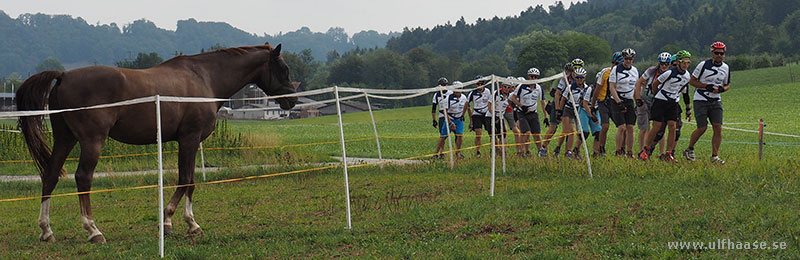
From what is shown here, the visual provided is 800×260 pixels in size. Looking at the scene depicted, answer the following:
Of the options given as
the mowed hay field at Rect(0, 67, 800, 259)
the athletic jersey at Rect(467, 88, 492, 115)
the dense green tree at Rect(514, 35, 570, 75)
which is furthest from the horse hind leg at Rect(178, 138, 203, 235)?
the dense green tree at Rect(514, 35, 570, 75)

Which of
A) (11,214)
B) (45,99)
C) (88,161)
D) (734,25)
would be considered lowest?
(11,214)

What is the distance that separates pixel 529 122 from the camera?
15.2m

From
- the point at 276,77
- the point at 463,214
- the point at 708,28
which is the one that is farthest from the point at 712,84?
the point at 708,28

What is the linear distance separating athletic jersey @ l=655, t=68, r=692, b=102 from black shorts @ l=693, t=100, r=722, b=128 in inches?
15.4

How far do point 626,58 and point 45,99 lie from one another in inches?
362

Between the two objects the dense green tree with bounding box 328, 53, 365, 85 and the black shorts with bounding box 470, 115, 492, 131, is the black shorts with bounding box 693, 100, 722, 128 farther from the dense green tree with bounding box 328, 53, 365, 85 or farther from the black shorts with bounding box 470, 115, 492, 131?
the dense green tree with bounding box 328, 53, 365, 85

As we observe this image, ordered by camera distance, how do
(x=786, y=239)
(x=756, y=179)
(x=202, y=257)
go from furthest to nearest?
1. (x=756, y=179)
2. (x=202, y=257)
3. (x=786, y=239)

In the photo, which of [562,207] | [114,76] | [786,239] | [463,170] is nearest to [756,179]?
[562,207]

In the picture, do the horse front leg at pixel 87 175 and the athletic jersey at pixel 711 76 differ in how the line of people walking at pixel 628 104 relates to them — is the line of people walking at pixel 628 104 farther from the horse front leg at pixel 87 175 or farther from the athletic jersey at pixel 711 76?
the horse front leg at pixel 87 175

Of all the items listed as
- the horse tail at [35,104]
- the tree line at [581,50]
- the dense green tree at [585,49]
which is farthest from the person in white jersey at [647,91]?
the dense green tree at [585,49]

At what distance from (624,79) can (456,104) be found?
15.3 ft

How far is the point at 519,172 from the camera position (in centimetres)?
1232

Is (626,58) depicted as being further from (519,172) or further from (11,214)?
(11,214)

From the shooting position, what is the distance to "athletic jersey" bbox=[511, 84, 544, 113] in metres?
14.8
